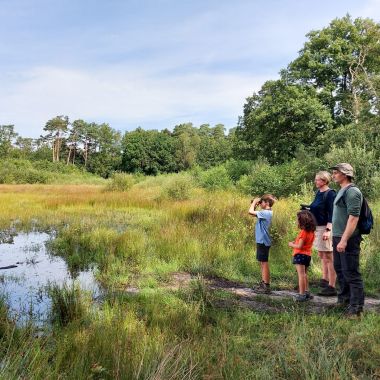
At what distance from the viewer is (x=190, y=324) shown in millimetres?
4195

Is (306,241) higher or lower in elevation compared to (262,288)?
higher

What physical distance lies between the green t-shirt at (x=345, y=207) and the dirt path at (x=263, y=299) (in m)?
1.09

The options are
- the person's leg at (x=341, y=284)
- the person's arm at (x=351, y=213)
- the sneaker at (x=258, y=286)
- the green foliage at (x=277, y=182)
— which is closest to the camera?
the person's arm at (x=351, y=213)

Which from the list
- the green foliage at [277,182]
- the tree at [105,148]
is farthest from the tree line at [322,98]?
the tree at [105,148]

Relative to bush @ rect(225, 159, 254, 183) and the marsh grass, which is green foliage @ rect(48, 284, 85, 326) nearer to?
the marsh grass

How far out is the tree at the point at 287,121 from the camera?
25.2 meters

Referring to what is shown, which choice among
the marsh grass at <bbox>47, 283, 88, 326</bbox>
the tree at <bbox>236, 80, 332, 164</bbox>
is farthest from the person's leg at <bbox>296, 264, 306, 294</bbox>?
the tree at <bbox>236, 80, 332, 164</bbox>

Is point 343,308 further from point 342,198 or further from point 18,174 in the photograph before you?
point 18,174

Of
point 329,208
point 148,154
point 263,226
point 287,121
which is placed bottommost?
point 263,226

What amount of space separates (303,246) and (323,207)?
2.34 ft

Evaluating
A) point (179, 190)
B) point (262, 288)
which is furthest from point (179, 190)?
point (262, 288)

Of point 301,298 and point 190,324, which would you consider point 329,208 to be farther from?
point 190,324

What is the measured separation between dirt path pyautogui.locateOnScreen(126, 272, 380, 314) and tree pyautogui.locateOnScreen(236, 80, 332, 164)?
798 inches

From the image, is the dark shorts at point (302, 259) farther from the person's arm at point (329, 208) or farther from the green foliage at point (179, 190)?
the green foliage at point (179, 190)
